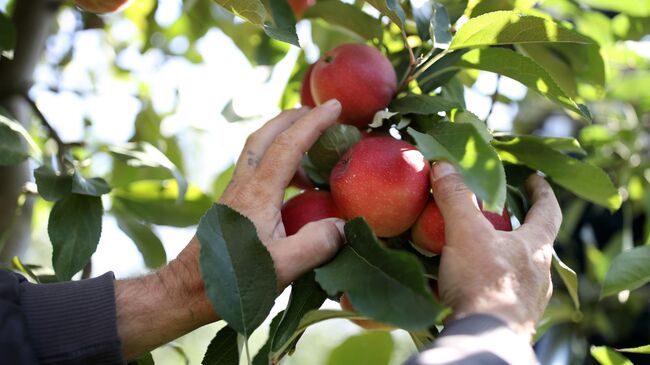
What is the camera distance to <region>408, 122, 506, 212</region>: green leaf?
60 centimetres

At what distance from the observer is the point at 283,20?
912 mm

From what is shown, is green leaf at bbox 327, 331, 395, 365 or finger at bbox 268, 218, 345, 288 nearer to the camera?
finger at bbox 268, 218, 345, 288

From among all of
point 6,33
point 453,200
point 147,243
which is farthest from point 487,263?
point 6,33

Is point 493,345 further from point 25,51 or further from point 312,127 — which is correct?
point 25,51

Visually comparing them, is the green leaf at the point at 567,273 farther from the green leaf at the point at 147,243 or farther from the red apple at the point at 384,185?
the green leaf at the point at 147,243

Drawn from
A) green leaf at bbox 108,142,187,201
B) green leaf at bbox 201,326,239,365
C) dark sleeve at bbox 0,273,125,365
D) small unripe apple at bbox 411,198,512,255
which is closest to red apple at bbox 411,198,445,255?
small unripe apple at bbox 411,198,512,255

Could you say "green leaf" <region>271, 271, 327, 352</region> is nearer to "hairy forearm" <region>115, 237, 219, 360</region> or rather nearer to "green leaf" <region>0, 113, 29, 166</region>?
"hairy forearm" <region>115, 237, 219, 360</region>

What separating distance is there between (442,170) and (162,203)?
0.58m

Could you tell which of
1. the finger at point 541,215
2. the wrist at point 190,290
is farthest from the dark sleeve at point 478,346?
the wrist at point 190,290

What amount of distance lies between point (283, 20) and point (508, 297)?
0.47 metres

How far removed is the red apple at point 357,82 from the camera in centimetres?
84

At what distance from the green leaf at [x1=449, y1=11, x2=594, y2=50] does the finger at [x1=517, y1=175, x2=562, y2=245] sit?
6.8 inches

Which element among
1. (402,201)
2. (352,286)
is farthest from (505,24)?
(352,286)

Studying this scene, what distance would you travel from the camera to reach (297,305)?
71 cm
